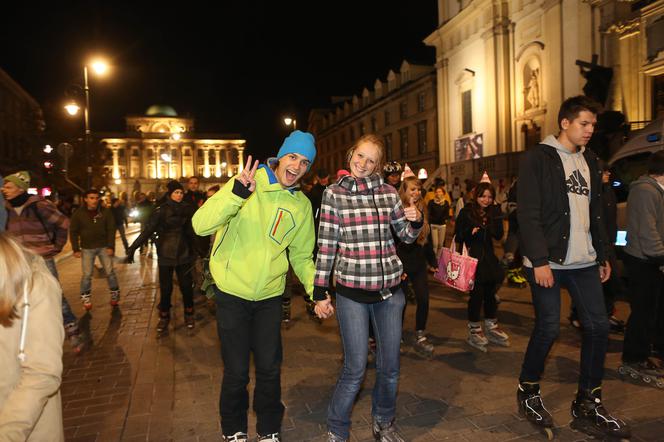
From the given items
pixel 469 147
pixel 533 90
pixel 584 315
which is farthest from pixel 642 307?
pixel 469 147

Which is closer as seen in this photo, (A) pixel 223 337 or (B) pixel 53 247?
(A) pixel 223 337

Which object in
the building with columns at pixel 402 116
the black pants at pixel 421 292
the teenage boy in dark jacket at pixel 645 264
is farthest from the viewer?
the building with columns at pixel 402 116

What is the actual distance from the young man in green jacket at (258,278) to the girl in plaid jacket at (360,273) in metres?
0.26

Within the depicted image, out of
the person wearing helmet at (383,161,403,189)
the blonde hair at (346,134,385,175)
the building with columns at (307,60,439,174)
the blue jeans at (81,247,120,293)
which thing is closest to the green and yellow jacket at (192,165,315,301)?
the blonde hair at (346,134,385,175)

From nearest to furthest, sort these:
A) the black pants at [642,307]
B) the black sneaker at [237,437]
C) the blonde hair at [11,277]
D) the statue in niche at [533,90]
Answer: the blonde hair at [11,277] < the black sneaker at [237,437] < the black pants at [642,307] < the statue in niche at [533,90]

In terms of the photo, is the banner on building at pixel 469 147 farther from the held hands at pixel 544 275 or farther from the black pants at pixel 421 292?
the held hands at pixel 544 275

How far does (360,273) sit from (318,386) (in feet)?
6.56

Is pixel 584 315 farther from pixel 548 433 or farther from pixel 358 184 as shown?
pixel 358 184

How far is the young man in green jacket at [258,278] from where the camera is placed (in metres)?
3.12

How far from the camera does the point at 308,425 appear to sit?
380cm

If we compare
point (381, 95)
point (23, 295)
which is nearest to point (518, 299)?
point (23, 295)

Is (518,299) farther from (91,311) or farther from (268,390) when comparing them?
(91,311)

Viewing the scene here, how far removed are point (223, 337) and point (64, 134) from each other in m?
36.8

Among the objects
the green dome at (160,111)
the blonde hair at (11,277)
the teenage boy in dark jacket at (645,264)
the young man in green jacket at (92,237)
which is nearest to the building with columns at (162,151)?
the green dome at (160,111)
